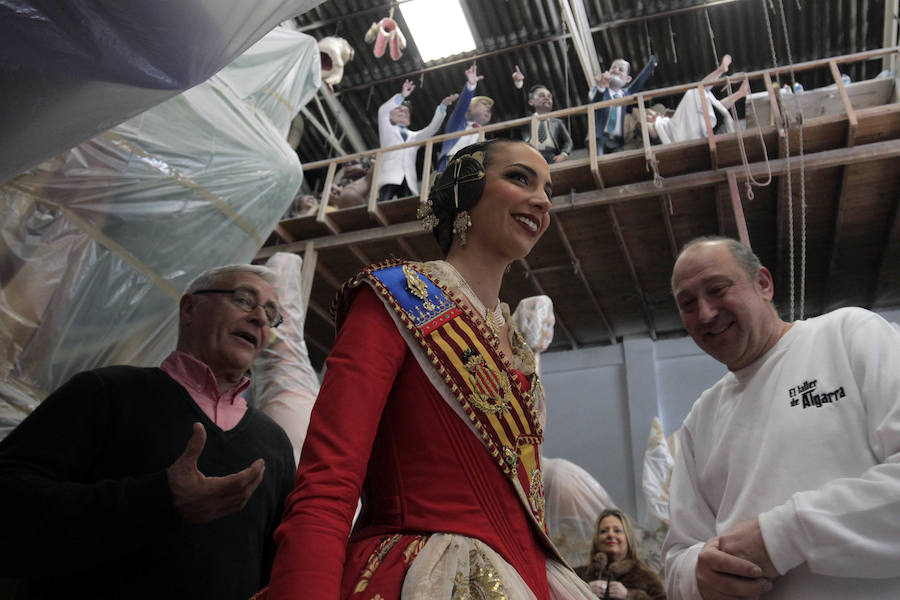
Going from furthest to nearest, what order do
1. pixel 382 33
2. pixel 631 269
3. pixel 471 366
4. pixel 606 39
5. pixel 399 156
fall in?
pixel 606 39
pixel 382 33
pixel 399 156
pixel 631 269
pixel 471 366

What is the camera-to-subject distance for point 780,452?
1.64 metres

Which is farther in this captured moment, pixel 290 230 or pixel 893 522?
pixel 290 230

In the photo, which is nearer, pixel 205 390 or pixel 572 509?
pixel 205 390

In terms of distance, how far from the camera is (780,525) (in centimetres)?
146

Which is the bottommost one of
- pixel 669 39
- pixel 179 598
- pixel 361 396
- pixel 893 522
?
pixel 669 39

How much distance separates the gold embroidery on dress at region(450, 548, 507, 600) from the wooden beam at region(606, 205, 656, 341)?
23.6 ft

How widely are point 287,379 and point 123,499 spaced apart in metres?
2.93

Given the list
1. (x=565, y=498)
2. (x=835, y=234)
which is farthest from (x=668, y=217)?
(x=565, y=498)

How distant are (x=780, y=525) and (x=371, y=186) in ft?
25.3

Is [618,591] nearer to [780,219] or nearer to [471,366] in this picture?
[471,366]

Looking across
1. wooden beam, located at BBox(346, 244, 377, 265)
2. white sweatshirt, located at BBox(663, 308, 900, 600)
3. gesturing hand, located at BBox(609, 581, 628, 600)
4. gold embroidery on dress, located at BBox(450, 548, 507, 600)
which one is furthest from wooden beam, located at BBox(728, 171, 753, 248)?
gold embroidery on dress, located at BBox(450, 548, 507, 600)

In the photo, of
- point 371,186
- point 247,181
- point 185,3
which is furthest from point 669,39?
point 185,3

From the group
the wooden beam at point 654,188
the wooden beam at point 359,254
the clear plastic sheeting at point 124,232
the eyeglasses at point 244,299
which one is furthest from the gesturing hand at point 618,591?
the wooden beam at point 359,254

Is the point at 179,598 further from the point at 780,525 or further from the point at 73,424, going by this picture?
the point at 780,525
